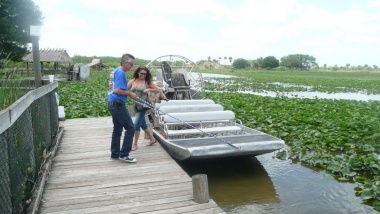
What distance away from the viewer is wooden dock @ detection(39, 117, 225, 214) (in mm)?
3795

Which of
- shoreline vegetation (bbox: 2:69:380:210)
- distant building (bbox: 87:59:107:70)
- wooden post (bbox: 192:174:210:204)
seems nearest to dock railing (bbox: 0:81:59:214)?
wooden post (bbox: 192:174:210:204)

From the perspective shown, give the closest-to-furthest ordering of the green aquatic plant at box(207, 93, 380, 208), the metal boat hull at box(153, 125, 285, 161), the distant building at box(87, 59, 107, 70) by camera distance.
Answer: the metal boat hull at box(153, 125, 285, 161) < the green aquatic plant at box(207, 93, 380, 208) < the distant building at box(87, 59, 107, 70)

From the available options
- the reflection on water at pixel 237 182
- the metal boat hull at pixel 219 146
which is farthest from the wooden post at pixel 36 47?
the reflection on water at pixel 237 182

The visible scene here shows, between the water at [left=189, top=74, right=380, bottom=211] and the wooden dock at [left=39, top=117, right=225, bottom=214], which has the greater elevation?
the wooden dock at [left=39, top=117, right=225, bottom=214]

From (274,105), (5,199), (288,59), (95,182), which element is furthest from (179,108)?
(288,59)

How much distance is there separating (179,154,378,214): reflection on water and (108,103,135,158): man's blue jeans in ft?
5.14

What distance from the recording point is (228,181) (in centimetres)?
602

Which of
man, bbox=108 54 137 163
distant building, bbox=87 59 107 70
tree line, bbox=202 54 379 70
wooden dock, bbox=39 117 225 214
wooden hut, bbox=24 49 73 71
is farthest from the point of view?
tree line, bbox=202 54 379 70

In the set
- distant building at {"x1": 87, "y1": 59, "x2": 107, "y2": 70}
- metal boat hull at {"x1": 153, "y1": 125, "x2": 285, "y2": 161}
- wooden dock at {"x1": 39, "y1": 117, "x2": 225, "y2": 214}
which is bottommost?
wooden dock at {"x1": 39, "y1": 117, "x2": 225, "y2": 214}

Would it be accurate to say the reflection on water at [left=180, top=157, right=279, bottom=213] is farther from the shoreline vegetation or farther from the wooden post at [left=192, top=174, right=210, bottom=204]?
the wooden post at [left=192, top=174, right=210, bottom=204]

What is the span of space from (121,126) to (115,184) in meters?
1.05

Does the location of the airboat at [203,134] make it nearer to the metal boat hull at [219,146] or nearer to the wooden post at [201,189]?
the metal boat hull at [219,146]

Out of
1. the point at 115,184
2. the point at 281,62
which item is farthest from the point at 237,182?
the point at 281,62

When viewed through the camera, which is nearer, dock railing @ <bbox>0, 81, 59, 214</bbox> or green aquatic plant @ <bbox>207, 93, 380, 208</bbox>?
dock railing @ <bbox>0, 81, 59, 214</bbox>
